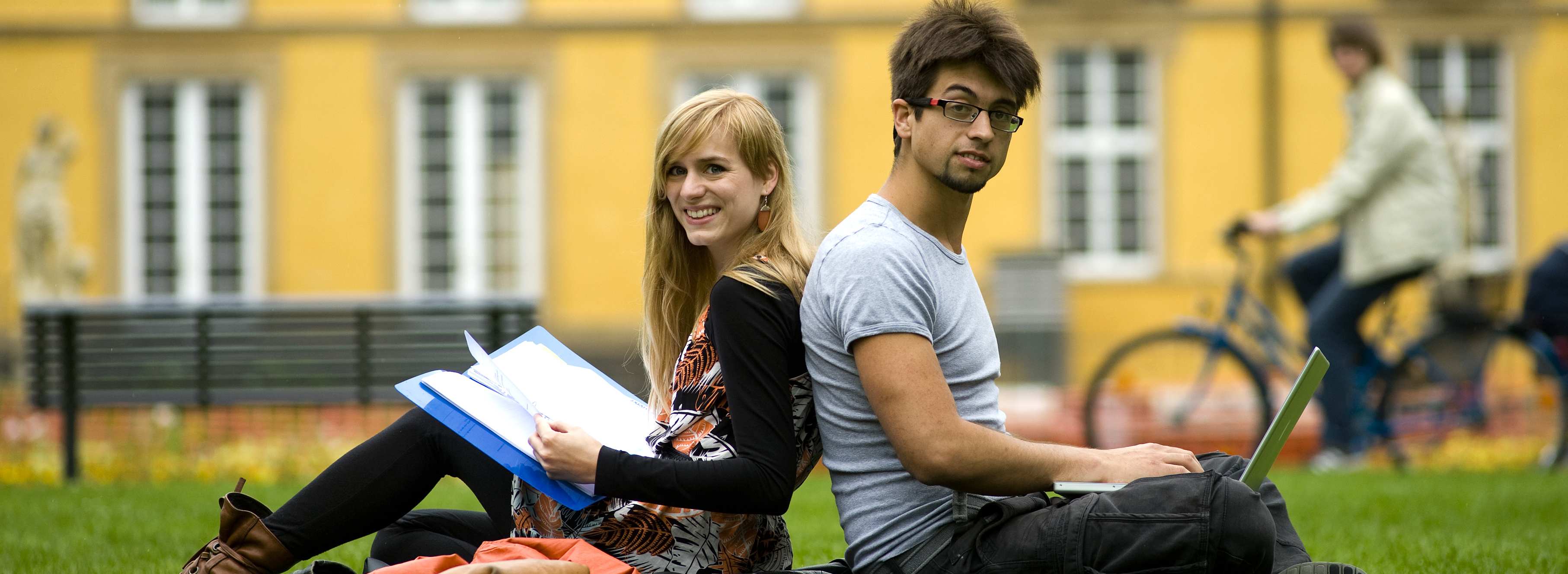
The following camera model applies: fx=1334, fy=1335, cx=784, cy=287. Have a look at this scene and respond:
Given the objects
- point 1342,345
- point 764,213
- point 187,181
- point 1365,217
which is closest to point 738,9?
point 187,181

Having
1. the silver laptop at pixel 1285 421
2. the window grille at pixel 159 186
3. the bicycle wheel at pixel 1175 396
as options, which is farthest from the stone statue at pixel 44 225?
the silver laptop at pixel 1285 421

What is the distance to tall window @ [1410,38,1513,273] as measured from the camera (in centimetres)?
1523

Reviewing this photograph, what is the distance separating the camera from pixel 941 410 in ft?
6.71

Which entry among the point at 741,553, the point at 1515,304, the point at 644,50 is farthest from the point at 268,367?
the point at 1515,304

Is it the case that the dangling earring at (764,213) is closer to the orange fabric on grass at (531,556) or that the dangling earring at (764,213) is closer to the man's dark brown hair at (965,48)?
the man's dark brown hair at (965,48)

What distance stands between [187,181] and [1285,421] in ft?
51.4

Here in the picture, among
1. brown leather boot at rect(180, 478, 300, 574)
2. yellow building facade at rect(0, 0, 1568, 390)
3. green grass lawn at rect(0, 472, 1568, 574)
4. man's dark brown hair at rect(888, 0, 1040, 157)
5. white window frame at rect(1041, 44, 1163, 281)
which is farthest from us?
white window frame at rect(1041, 44, 1163, 281)

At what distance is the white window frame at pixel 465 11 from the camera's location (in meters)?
15.5

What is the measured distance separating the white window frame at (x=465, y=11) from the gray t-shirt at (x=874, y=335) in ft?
46.0

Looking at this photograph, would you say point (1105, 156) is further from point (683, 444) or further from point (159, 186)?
point (683, 444)

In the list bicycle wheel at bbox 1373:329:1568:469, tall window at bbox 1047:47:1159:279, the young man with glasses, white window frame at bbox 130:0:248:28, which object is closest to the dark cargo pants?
the young man with glasses

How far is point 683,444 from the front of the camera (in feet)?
7.43

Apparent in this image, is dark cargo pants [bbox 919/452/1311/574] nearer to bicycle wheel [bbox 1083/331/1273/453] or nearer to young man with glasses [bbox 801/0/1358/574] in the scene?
young man with glasses [bbox 801/0/1358/574]

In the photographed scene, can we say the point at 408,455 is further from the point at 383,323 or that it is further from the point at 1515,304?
the point at 1515,304
